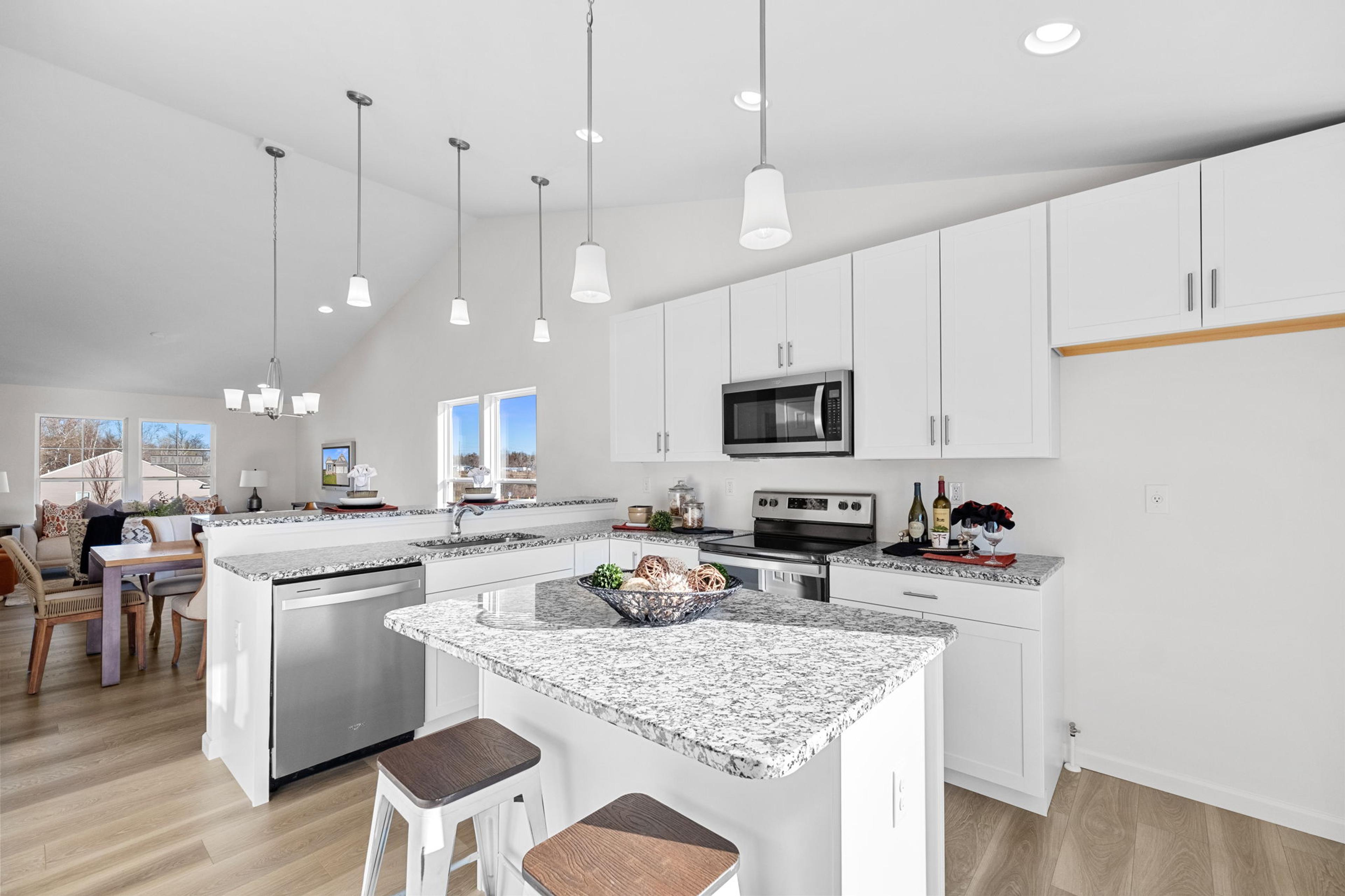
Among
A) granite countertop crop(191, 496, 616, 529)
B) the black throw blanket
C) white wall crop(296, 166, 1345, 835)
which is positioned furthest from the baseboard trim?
the black throw blanket

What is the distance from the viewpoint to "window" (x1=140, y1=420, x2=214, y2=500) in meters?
7.45

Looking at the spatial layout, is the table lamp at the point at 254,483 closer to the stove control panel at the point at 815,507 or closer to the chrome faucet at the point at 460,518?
the chrome faucet at the point at 460,518

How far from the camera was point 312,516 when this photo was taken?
2922 millimetres

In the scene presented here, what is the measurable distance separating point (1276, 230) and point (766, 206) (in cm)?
179

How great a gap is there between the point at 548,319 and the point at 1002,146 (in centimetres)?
324

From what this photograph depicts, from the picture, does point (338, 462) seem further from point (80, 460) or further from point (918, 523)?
point (918, 523)

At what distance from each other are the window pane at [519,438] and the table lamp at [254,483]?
462 centimetres

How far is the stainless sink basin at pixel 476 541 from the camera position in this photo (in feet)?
9.95

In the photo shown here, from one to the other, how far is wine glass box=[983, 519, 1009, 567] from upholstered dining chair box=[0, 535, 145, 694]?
4839mm

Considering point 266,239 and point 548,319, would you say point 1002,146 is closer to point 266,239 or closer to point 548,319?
point 548,319

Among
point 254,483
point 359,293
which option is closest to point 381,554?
point 359,293

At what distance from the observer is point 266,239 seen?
5188 mm

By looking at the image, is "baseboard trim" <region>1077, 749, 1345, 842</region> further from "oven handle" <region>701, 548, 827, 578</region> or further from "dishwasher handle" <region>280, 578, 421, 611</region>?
"dishwasher handle" <region>280, 578, 421, 611</region>

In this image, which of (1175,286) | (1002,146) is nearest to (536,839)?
(1175,286)
